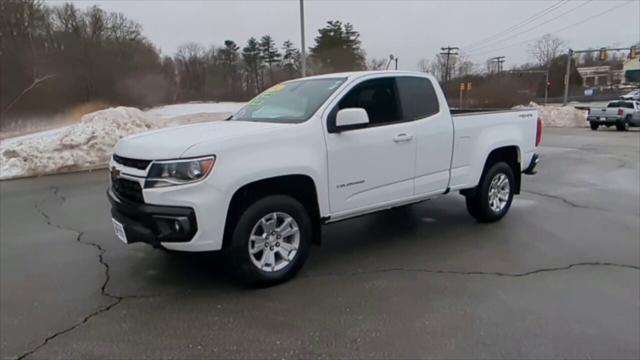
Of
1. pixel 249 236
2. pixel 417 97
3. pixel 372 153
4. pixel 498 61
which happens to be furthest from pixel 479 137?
pixel 498 61

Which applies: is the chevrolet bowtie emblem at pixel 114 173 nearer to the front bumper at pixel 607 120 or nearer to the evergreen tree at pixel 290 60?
the front bumper at pixel 607 120

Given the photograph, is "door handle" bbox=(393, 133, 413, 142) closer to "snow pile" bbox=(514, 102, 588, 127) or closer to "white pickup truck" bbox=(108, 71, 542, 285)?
"white pickup truck" bbox=(108, 71, 542, 285)

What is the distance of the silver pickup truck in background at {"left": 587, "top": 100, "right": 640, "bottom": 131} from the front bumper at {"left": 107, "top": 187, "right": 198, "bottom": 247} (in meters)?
28.8

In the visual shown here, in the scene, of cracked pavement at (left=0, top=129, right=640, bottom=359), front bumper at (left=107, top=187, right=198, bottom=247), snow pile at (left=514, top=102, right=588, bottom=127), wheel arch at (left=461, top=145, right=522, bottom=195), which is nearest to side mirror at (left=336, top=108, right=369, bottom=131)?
cracked pavement at (left=0, top=129, right=640, bottom=359)

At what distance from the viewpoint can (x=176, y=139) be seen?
3566mm

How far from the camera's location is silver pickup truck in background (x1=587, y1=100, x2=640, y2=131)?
25.2m

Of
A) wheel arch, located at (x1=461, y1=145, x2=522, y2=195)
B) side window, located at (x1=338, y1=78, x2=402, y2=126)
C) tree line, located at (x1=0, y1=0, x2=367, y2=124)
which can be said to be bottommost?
wheel arch, located at (x1=461, y1=145, x2=522, y2=195)

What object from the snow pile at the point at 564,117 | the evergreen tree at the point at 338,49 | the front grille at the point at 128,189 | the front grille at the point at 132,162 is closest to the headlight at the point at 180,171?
Result: the front grille at the point at 132,162

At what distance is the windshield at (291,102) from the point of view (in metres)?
4.17

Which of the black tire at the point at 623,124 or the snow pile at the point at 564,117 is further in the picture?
the snow pile at the point at 564,117

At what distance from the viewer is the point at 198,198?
330 centimetres

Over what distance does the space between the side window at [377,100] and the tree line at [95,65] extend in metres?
23.9

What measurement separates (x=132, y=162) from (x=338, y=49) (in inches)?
1827

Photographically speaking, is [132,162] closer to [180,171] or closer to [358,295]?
[180,171]
